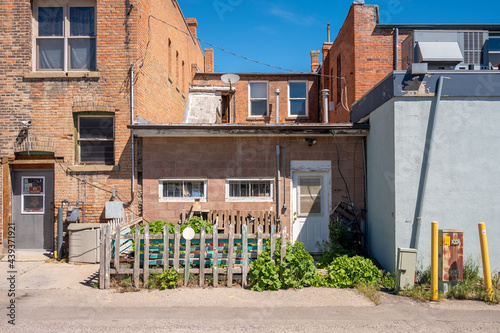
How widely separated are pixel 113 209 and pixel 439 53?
8.76 meters

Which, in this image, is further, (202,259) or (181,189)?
(181,189)

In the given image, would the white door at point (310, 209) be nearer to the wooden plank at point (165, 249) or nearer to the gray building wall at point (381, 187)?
the gray building wall at point (381, 187)

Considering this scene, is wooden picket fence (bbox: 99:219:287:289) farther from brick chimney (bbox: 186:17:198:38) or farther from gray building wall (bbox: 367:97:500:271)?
brick chimney (bbox: 186:17:198:38)

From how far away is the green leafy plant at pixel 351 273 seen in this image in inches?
277

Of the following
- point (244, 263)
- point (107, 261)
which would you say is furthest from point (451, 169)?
point (107, 261)

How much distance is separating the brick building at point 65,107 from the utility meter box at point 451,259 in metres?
7.30

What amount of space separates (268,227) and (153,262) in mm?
3279

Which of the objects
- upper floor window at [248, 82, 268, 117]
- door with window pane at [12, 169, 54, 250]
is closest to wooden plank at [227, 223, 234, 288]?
door with window pane at [12, 169, 54, 250]

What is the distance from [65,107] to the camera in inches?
378

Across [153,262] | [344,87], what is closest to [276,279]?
[153,262]

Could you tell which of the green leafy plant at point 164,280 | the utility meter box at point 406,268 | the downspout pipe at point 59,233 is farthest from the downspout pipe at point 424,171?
the downspout pipe at point 59,233

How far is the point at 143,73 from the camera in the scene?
10.2 m

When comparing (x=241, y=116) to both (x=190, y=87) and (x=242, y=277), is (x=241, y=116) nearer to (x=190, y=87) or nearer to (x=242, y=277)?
(x=190, y=87)

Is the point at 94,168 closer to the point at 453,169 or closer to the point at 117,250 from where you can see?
the point at 117,250
